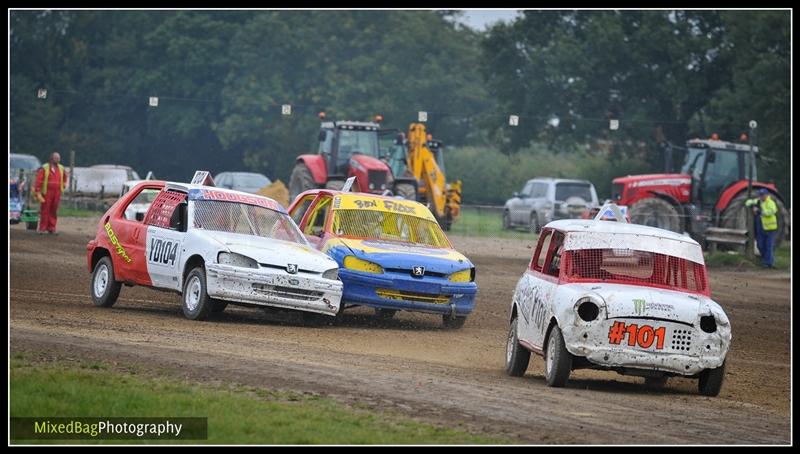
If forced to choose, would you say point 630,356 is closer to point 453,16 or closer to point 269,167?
point 269,167

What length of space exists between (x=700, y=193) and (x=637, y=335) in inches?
1132

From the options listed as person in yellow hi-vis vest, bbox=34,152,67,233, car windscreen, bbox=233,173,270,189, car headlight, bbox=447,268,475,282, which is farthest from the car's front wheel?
car windscreen, bbox=233,173,270,189

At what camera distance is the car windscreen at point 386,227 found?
63.2 ft

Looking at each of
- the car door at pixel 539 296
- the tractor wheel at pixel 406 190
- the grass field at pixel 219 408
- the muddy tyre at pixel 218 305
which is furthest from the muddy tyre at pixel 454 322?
the tractor wheel at pixel 406 190

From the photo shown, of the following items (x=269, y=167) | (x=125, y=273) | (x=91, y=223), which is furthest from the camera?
(x=269, y=167)

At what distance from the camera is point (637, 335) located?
13023 mm

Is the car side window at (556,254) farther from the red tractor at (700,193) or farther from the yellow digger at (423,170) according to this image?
the yellow digger at (423,170)

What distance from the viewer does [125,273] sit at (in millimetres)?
18547

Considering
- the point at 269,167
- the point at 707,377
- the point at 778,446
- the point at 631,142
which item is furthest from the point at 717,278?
the point at 269,167

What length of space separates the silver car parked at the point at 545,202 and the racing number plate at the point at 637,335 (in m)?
35.0

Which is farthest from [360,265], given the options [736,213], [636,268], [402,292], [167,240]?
[736,213]

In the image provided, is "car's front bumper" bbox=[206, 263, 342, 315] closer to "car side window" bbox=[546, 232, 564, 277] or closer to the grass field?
"car side window" bbox=[546, 232, 564, 277]

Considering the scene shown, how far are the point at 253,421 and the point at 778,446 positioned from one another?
3545 mm

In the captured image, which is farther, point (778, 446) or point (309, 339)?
point (309, 339)
